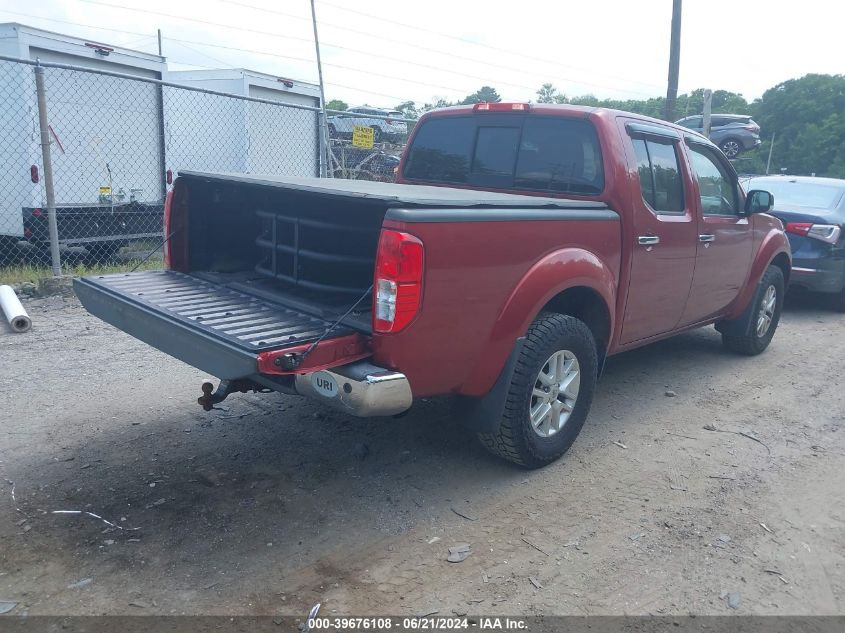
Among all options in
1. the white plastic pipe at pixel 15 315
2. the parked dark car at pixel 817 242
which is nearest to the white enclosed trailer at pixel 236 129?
the white plastic pipe at pixel 15 315

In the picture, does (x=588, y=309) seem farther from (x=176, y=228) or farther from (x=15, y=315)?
(x=15, y=315)

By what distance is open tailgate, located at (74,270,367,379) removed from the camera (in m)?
3.14

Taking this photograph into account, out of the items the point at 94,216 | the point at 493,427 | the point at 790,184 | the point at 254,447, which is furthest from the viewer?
the point at 94,216

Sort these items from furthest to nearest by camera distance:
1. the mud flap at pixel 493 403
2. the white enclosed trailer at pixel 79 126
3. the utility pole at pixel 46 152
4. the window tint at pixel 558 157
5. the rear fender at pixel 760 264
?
1. the white enclosed trailer at pixel 79 126
2. the utility pole at pixel 46 152
3. the rear fender at pixel 760 264
4. the window tint at pixel 558 157
5. the mud flap at pixel 493 403

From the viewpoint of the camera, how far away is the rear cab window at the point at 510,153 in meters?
4.66

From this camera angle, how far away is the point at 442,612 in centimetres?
292

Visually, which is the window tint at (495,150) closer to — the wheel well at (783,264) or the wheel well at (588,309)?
the wheel well at (588,309)

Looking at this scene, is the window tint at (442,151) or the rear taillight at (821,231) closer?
the window tint at (442,151)

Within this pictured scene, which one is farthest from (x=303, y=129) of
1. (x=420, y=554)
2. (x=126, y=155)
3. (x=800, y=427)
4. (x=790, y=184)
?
(x=420, y=554)

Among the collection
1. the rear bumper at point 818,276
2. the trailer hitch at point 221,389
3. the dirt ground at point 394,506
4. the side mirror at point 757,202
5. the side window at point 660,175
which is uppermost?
the side window at point 660,175

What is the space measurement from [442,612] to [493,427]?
1.12 m

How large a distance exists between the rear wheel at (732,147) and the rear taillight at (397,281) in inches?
849

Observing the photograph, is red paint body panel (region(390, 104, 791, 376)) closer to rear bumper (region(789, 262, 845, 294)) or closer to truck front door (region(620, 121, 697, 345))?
truck front door (region(620, 121, 697, 345))

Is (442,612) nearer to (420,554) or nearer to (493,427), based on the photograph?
(420,554)
